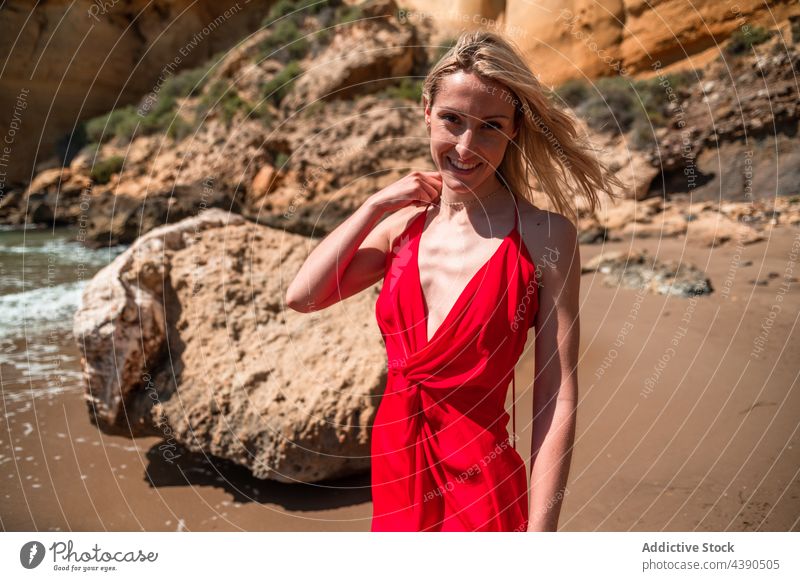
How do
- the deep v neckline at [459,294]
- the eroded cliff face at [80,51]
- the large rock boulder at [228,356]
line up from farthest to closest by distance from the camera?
the eroded cliff face at [80,51] → the large rock boulder at [228,356] → the deep v neckline at [459,294]

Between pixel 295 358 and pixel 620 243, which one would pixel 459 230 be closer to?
pixel 295 358

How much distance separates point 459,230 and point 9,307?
8.09m

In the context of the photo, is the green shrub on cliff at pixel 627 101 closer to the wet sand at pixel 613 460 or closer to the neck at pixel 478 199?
the wet sand at pixel 613 460

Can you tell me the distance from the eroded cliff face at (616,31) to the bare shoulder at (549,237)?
609 inches

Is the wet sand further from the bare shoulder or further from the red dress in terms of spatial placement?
the bare shoulder

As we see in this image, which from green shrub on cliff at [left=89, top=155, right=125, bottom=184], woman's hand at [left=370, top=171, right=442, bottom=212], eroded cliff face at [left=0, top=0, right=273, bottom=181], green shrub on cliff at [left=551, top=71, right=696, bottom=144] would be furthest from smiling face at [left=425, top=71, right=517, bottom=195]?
eroded cliff face at [left=0, top=0, right=273, bottom=181]

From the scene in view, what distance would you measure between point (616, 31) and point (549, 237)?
18677mm

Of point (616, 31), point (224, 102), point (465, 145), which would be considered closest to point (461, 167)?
point (465, 145)

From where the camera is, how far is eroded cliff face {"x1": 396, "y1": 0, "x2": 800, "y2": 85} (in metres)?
16.5

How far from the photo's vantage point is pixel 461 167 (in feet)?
5.79

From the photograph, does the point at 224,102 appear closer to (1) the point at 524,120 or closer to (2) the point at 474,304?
(1) the point at 524,120

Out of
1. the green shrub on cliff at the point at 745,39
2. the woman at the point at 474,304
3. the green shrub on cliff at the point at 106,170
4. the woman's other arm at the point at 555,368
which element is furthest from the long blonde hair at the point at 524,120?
the green shrub on cliff at the point at 106,170

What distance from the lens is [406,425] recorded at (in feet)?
5.87

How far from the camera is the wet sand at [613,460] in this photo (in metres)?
3.20
